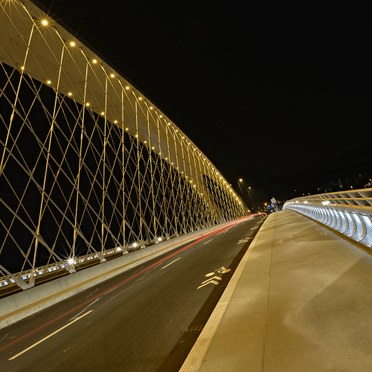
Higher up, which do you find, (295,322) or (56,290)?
(56,290)

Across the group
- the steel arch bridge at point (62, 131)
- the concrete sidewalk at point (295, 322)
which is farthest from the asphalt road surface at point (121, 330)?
the steel arch bridge at point (62, 131)

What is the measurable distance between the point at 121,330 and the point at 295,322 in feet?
10.7

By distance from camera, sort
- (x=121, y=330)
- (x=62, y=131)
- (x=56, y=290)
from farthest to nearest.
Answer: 1. (x=62, y=131)
2. (x=56, y=290)
3. (x=121, y=330)

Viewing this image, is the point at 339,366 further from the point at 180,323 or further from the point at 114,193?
the point at 114,193

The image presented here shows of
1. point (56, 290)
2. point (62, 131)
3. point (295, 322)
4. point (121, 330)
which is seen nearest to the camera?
point (295, 322)

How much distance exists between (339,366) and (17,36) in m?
18.5

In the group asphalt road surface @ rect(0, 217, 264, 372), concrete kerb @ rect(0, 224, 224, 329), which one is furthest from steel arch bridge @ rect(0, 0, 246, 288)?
asphalt road surface @ rect(0, 217, 264, 372)

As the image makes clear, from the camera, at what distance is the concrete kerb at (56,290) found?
995 centimetres

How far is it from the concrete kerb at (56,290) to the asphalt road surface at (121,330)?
19.8 inches

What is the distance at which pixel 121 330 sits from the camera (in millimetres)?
6270

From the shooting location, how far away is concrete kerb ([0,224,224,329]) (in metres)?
9.95

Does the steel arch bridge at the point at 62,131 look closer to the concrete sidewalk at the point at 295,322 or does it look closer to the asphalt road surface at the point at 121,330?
the asphalt road surface at the point at 121,330

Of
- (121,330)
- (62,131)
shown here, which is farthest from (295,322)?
(62,131)

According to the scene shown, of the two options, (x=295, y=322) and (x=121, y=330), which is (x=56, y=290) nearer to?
(x=121, y=330)
